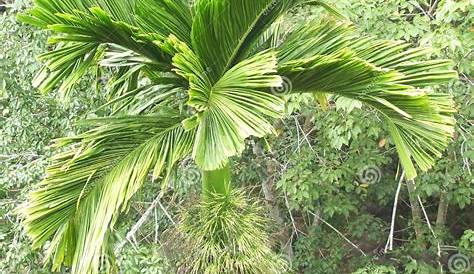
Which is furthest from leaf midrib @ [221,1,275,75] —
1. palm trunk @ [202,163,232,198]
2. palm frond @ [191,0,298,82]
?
palm trunk @ [202,163,232,198]

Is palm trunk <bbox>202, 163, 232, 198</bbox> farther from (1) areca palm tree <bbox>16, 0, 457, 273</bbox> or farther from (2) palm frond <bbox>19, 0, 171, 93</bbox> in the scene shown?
(2) palm frond <bbox>19, 0, 171, 93</bbox>

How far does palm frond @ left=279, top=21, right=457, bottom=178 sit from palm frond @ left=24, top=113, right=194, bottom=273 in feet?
2.02

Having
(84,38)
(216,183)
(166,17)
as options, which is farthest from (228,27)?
(216,183)

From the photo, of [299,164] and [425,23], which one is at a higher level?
[425,23]

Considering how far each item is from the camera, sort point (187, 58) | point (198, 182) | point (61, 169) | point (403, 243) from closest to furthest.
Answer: point (187, 58), point (61, 169), point (198, 182), point (403, 243)

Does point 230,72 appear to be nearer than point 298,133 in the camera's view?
Yes

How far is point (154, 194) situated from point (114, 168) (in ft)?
8.10

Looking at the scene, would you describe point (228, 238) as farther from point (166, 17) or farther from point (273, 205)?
point (273, 205)

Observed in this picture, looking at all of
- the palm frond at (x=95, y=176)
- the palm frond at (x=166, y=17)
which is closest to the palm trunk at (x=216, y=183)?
the palm frond at (x=95, y=176)

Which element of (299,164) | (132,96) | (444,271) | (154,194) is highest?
(132,96)

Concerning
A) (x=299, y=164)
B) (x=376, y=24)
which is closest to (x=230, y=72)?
(x=376, y=24)

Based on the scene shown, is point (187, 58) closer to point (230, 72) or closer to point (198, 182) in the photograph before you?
point (230, 72)

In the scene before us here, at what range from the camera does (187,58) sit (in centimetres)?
232

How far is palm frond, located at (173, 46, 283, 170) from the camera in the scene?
2207 mm
